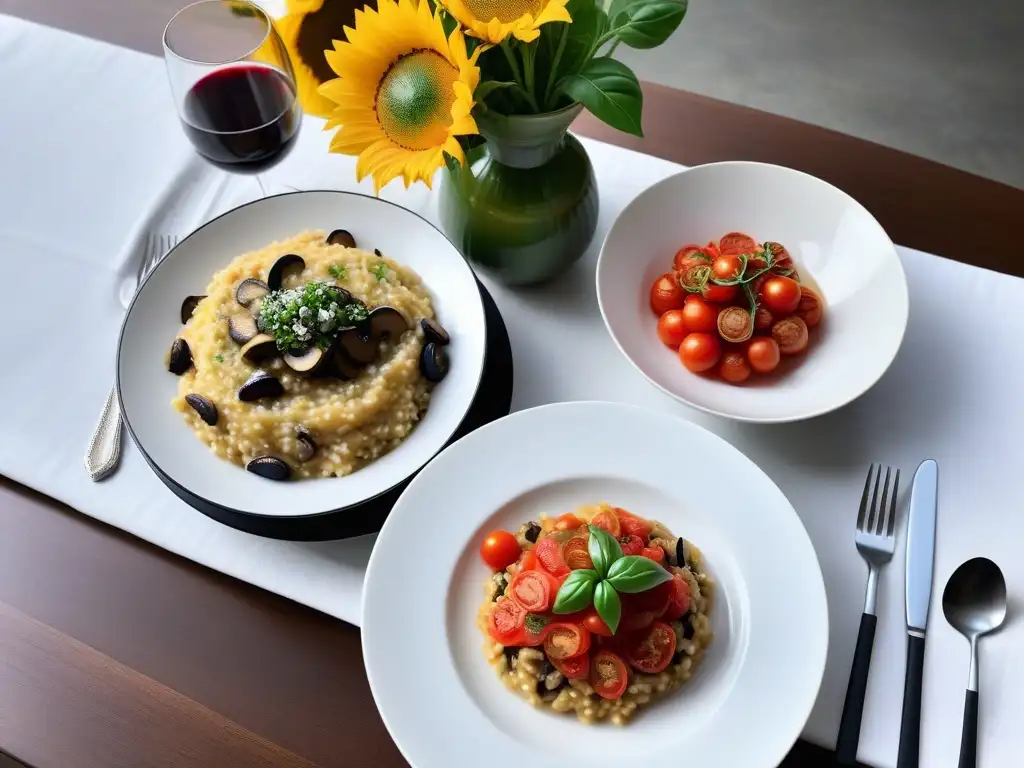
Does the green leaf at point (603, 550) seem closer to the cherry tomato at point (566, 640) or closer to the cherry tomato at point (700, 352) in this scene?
the cherry tomato at point (566, 640)

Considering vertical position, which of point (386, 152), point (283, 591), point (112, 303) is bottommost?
point (283, 591)

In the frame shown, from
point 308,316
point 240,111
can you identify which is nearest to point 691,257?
point 308,316

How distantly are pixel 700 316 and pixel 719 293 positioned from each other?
8cm

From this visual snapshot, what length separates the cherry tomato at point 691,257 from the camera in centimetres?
188

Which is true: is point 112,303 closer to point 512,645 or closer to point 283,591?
point 283,591

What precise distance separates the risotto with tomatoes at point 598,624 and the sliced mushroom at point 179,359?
2.74 ft

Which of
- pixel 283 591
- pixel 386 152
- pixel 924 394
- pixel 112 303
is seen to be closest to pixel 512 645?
pixel 283 591

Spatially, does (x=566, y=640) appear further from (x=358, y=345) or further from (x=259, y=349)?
(x=259, y=349)

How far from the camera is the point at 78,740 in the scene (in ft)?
4.80

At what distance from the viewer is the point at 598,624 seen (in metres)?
1.33

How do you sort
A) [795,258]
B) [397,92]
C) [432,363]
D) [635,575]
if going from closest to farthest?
[635,575] → [397,92] → [432,363] → [795,258]

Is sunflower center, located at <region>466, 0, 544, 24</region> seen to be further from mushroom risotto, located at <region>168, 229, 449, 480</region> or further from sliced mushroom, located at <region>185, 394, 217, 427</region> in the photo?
sliced mushroom, located at <region>185, 394, 217, 427</region>

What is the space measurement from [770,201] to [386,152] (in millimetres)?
957

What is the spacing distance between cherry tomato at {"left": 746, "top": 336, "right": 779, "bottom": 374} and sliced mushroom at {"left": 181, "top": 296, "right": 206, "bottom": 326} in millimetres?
1220
